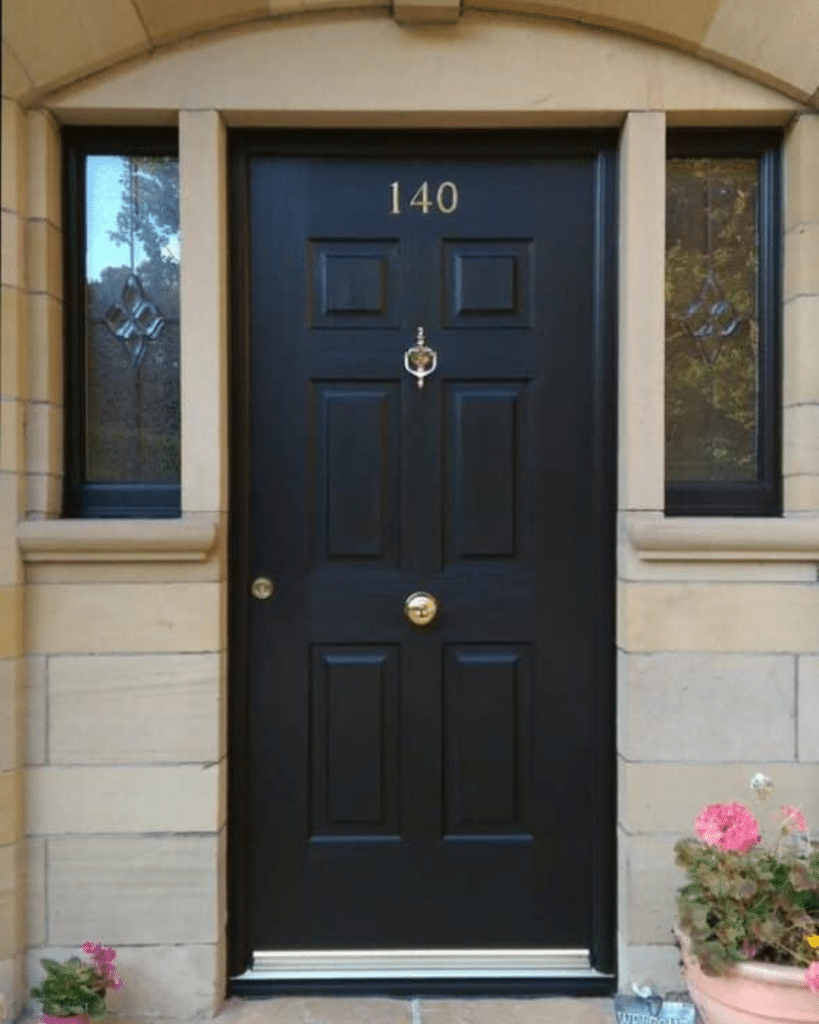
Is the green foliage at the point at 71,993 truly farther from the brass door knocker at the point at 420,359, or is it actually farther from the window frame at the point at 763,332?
the window frame at the point at 763,332

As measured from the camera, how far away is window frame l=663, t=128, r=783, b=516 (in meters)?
2.58

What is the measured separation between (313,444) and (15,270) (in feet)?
2.93

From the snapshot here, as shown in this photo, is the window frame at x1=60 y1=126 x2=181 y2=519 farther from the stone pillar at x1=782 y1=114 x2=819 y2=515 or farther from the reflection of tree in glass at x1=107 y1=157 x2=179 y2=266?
the stone pillar at x1=782 y1=114 x2=819 y2=515

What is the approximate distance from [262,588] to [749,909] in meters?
1.45

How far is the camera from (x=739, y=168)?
2.61 m

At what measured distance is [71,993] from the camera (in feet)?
7.64

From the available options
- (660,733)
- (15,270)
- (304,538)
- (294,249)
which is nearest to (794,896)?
(660,733)

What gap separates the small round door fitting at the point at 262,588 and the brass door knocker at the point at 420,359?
0.70 metres

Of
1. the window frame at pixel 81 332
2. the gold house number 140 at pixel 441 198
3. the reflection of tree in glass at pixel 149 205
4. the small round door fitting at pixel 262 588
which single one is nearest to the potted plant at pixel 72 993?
the small round door fitting at pixel 262 588

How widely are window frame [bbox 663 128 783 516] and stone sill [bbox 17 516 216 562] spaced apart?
1292 millimetres

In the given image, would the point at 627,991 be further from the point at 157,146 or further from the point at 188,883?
the point at 157,146

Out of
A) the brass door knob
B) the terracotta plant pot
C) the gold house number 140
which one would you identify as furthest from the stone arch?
the terracotta plant pot

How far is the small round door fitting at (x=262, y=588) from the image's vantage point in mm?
2611

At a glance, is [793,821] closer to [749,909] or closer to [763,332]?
[749,909]
